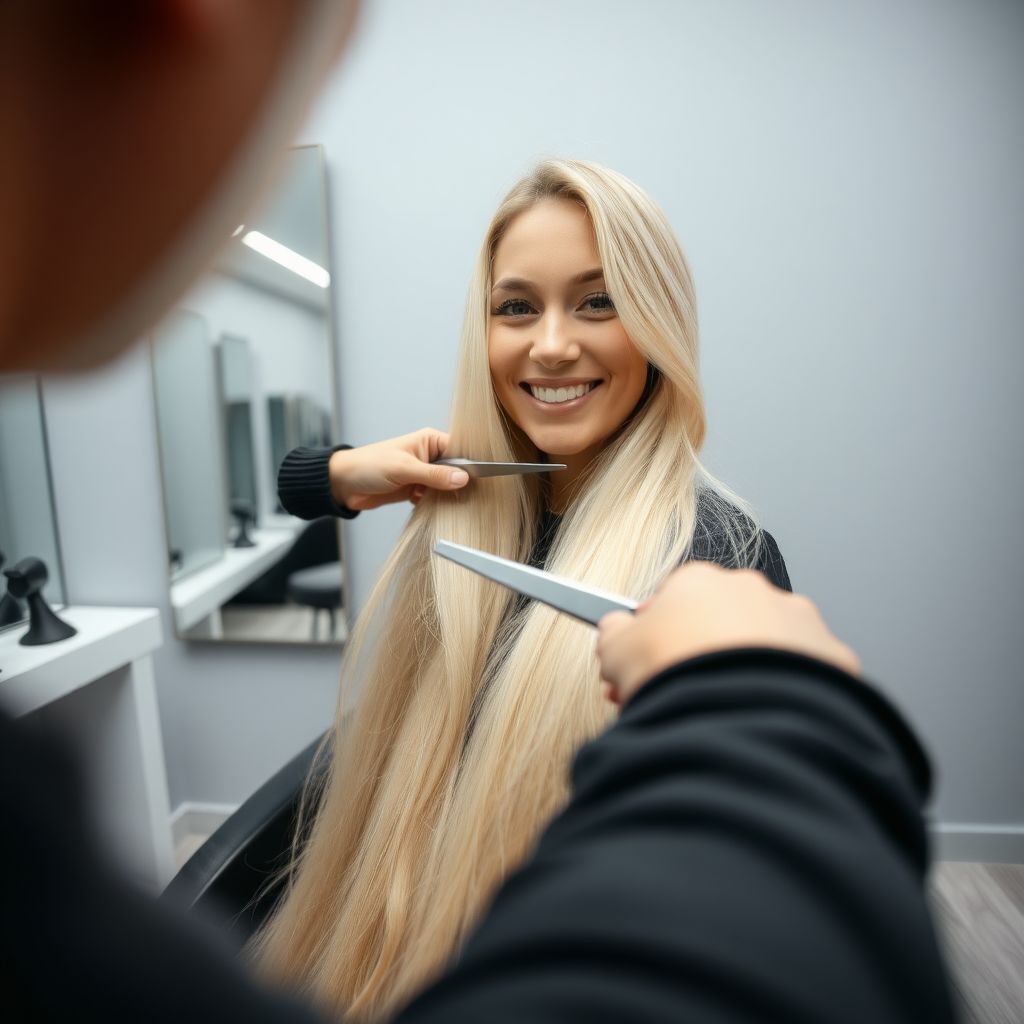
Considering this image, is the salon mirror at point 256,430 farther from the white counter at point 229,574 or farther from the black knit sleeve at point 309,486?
the black knit sleeve at point 309,486

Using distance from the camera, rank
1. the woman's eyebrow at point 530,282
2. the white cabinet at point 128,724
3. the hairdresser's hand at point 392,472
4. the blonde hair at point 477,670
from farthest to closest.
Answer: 1. the white cabinet at point 128,724
2. the hairdresser's hand at point 392,472
3. the woman's eyebrow at point 530,282
4. the blonde hair at point 477,670

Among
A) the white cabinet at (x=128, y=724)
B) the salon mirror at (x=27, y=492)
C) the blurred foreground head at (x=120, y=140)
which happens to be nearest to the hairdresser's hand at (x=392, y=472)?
the blurred foreground head at (x=120, y=140)

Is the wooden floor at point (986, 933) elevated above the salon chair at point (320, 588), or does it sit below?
below

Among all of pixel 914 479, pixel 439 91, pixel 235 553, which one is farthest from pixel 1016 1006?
pixel 439 91

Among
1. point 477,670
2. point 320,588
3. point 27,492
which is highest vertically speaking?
point 27,492

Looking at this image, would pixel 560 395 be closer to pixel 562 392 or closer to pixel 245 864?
pixel 562 392

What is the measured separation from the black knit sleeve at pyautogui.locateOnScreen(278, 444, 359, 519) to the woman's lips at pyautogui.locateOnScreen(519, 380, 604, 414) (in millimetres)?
353

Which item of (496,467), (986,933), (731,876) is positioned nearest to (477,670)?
(496,467)

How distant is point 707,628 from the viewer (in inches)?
10.5

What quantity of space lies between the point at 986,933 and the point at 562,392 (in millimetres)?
1484

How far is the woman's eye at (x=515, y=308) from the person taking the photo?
83cm

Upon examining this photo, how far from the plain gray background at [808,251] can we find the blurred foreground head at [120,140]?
115cm

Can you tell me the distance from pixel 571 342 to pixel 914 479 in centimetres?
99

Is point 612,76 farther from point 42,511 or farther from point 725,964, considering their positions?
point 42,511
